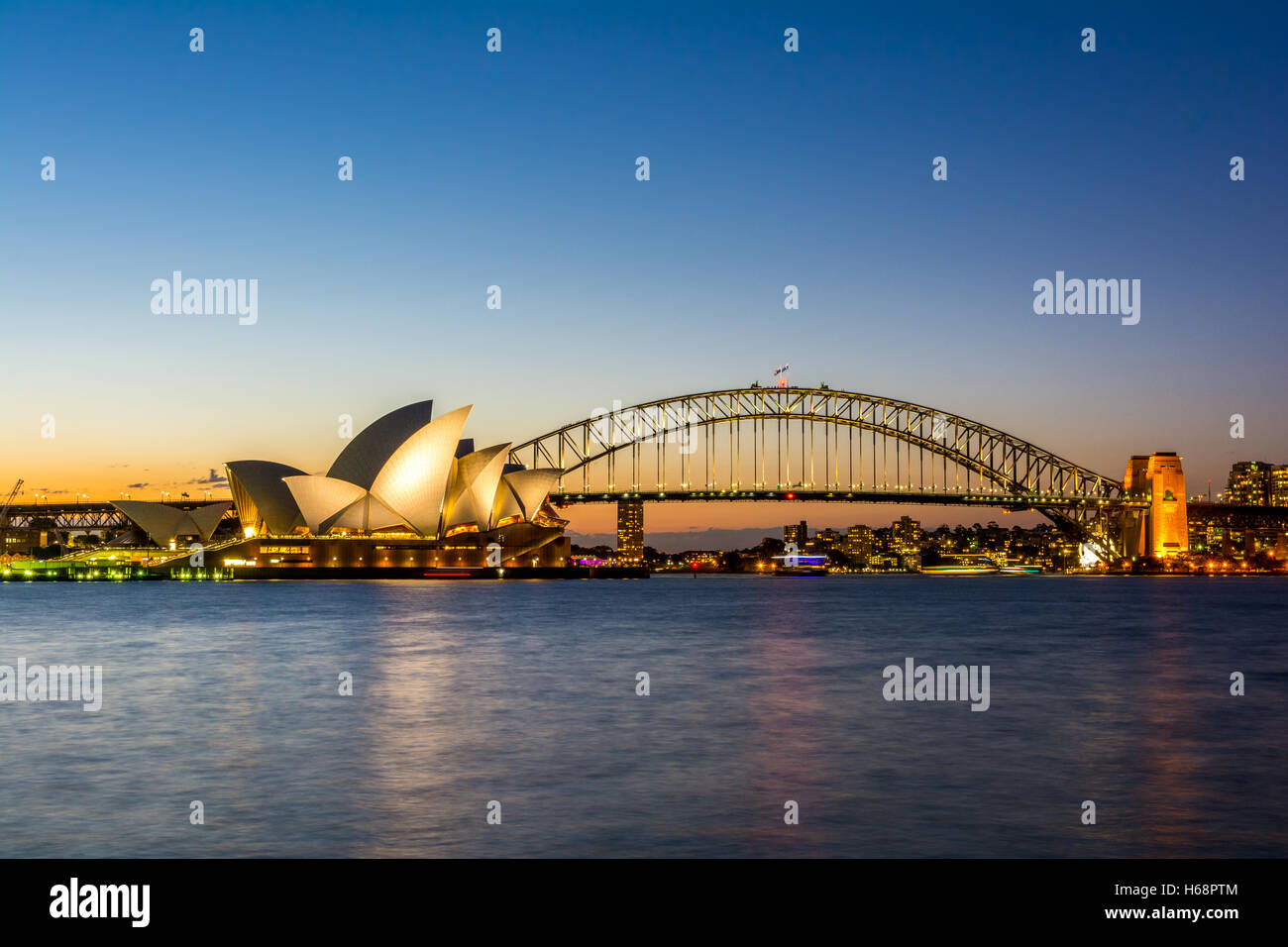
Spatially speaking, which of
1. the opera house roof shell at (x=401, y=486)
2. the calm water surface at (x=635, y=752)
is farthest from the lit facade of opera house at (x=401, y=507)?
the calm water surface at (x=635, y=752)

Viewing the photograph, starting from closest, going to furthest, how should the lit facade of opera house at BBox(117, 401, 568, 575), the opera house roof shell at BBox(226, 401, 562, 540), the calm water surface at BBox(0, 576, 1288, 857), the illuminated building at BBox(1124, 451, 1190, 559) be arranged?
the calm water surface at BBox(0, 576, 1288, 857), the opera house roof shell at BBox(226, 401, 562, 540), the lit facade of opera house at BBox(117, 401, 568, 575), the illuminated building at BBox(1124, 451, 1190, 559)

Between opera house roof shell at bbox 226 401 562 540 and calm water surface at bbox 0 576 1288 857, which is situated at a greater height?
opera house roof shell at bbox 226 401 562 540

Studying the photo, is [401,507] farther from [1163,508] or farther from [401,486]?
[1163,508]

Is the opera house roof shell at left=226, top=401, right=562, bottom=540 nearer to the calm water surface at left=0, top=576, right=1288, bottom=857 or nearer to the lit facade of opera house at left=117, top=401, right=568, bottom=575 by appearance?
the lit facade of opera house at left=117, top=401, right=568, bottom=575

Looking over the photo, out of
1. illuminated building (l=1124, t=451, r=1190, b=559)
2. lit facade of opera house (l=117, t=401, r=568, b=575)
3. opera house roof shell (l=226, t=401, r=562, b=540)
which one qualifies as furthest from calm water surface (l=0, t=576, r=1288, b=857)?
illuminated building (l=1124, t=451, r=1190, b=559)

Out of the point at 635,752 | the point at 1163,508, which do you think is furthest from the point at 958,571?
the point at 635,752
